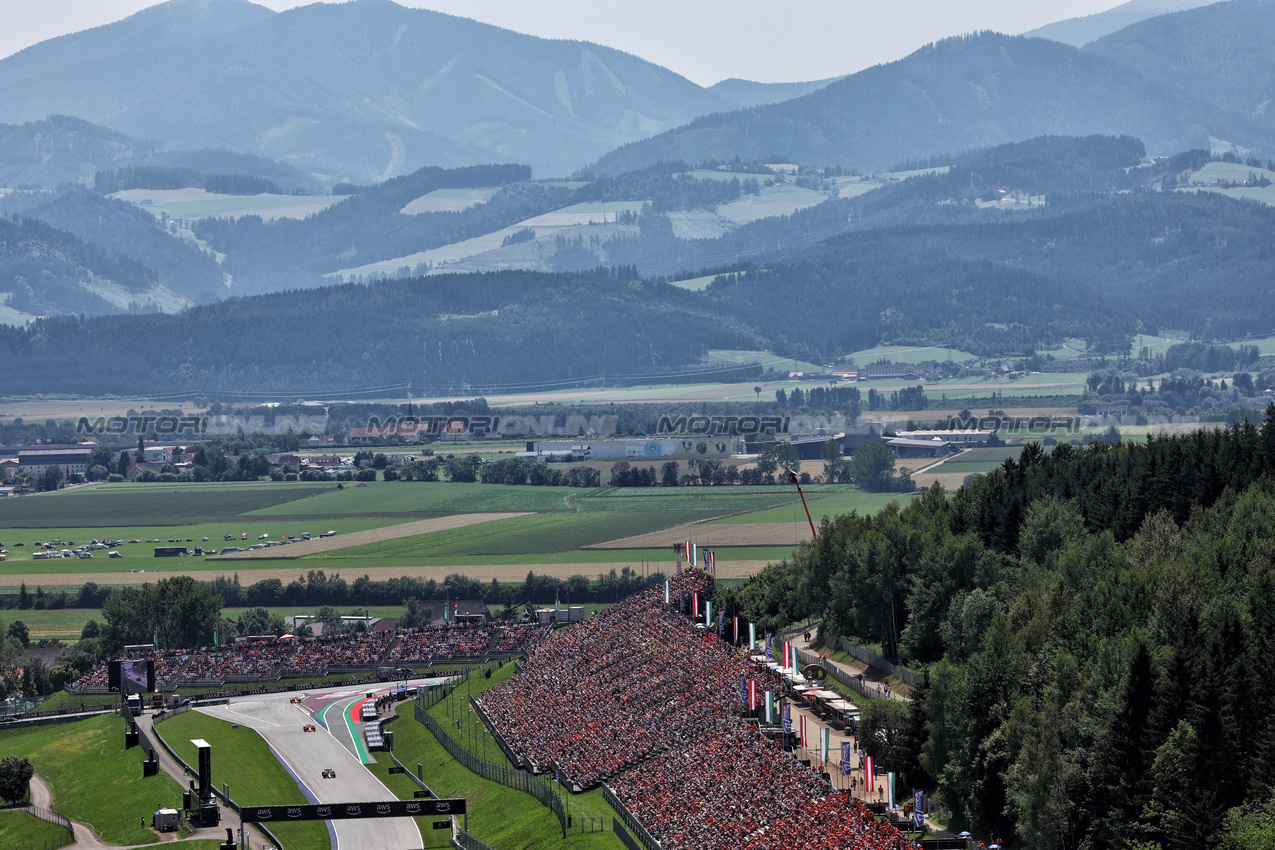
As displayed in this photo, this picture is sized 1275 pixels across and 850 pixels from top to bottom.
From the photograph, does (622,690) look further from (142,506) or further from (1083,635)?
(142,506)

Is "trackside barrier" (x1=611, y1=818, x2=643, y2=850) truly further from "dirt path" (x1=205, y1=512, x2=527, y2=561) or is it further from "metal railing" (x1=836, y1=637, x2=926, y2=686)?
"dirt path" (x1=205, y1=512, x2=527, y2=561)

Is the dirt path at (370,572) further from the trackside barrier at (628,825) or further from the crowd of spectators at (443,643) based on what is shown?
the trackside barrier at (628,825)

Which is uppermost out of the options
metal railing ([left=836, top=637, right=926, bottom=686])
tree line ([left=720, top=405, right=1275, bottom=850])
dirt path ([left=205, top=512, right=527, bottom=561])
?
tree line ([left=720, top=405, right=1275, bottom=850])

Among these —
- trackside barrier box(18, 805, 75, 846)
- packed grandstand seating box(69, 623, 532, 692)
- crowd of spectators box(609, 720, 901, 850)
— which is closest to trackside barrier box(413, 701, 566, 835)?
crowd of spectators box(609, 720, 901, 850)

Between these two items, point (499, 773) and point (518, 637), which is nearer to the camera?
point (499, 773)

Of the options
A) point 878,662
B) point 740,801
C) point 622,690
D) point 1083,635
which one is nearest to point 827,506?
point 878,662

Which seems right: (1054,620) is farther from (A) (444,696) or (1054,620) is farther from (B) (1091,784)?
(A) (444,696)

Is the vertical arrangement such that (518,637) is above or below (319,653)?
above
